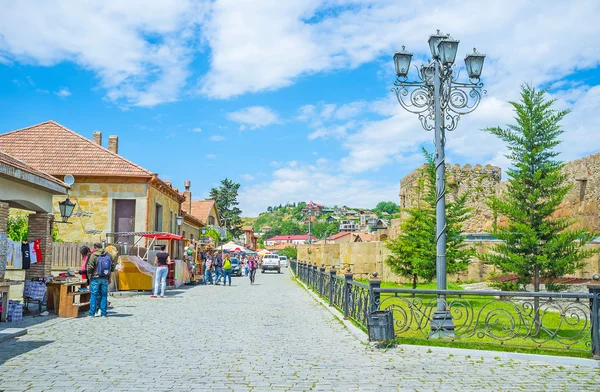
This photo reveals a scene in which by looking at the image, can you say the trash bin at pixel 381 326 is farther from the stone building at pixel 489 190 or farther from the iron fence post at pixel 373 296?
the stone building at pixel 489 190

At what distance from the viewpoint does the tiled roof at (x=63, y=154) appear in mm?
23469

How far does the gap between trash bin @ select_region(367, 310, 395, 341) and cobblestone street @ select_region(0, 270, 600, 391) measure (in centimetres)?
25

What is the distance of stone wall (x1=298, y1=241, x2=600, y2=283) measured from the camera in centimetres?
2233

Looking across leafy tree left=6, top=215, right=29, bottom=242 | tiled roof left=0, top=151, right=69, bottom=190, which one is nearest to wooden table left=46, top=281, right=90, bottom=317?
tiled roof left=0, top=151, right=69, bottom=190

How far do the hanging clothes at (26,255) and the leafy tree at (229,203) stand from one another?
7404 cm

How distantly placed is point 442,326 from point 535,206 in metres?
3.17

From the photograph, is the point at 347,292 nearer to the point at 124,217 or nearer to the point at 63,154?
the point at 124,217

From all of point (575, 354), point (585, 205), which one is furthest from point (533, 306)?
point (585, 205)

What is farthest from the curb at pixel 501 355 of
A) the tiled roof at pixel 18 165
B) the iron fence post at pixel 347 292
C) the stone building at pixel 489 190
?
the tiled roof at pixel 18 165

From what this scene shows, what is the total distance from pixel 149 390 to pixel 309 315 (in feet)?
24.8

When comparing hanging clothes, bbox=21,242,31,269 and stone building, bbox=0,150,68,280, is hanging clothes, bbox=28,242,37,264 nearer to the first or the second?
hanging clothes, bbox=21,242,31,269

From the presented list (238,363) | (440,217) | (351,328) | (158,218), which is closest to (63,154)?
(158,218)

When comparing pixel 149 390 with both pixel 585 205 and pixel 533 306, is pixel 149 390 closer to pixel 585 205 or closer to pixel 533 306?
pixel 533 306

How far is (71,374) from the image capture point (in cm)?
620
